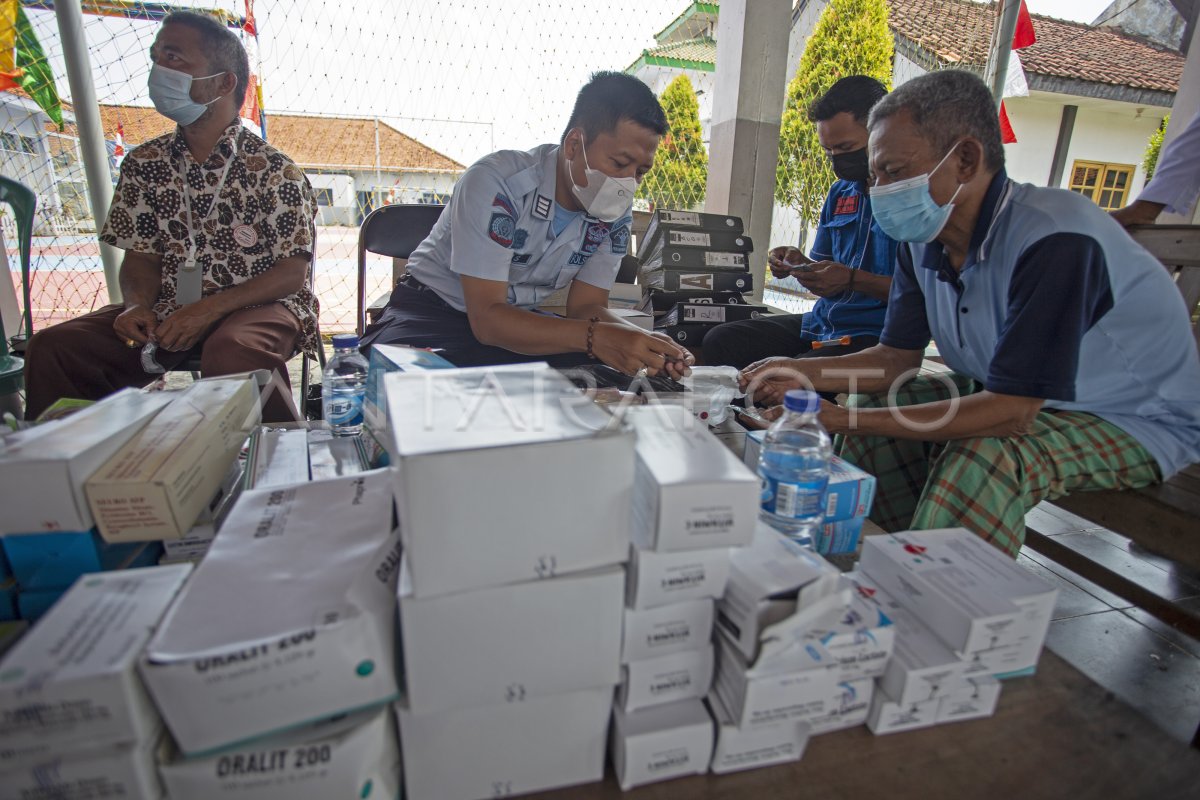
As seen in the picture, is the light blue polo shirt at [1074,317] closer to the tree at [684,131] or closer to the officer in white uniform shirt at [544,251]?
the officer in white uniform shirt at [544,251]

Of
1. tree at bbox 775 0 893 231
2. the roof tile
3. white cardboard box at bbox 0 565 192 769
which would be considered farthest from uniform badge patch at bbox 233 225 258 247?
the roof tile

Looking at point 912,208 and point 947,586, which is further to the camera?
point 912,208

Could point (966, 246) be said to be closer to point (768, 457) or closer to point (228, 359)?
point (768, 457)

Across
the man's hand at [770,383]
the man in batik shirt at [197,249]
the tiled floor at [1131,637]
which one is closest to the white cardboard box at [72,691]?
the man's hand at [770,383]

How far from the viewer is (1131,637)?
5.76ft

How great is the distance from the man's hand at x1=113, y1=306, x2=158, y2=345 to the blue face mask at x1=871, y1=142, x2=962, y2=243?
2.33 m

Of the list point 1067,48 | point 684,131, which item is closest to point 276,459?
point 684,131

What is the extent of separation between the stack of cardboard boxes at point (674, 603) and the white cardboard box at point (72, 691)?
1.50ft

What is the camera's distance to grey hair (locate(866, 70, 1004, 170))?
52.2 inches

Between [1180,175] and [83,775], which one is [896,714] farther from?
[1180,175]

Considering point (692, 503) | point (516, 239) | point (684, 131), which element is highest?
point (684, 131)

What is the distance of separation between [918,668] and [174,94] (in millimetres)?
2593

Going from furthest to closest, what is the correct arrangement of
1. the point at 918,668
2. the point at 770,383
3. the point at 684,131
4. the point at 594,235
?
the point at 684,131, the point at 594,235, the point at 770,383, the point at 918,668

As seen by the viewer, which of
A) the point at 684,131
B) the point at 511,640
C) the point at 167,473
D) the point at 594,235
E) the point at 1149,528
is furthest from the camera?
the point at 684,131
